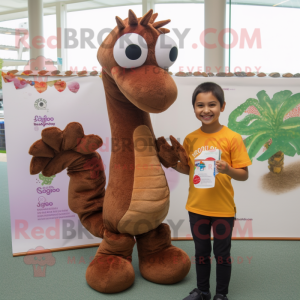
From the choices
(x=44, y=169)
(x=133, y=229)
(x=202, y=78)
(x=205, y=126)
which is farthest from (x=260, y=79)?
(x=44, y=169)

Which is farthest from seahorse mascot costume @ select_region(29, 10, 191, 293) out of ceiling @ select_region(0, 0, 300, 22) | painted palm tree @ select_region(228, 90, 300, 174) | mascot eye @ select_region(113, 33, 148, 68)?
ceiling @ select_region(0, 0, 300, 22)

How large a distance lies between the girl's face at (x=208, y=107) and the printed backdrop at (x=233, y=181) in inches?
35.3

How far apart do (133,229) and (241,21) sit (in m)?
2.70

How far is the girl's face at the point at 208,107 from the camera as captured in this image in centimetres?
142

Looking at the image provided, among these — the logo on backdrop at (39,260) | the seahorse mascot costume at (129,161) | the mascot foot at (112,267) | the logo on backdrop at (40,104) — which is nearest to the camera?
the seahorse mascot costume at (129,161)

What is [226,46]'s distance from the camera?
3.32m

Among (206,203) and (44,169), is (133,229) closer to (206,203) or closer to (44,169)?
(206,203)

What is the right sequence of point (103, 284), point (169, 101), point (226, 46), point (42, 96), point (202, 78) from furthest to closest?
point (226, 46)
point (202, 78)
point (42, 96)
point (103, 284)
point (169, 101)

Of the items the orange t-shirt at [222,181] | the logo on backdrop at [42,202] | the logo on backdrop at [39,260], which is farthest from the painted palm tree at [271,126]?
the logo on backdrop at [39,260]

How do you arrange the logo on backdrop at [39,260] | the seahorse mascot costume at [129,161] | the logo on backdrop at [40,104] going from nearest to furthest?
the seahorse mascot costume at [129,161]
the logo on backdrop at [39,260]
the logo on backdrop at [40,104]

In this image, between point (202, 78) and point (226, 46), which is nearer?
point (202, 78)

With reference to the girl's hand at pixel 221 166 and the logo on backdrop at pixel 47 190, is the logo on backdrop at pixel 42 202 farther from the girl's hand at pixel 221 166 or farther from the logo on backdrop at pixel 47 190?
the girl's hand at pixel 221 166

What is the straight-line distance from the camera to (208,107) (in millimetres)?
1428

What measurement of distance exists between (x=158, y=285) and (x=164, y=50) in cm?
120
